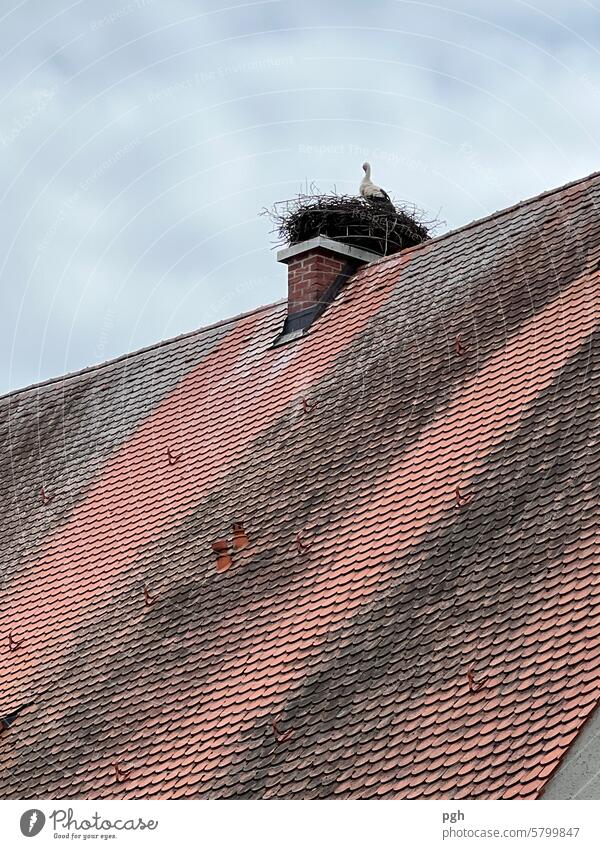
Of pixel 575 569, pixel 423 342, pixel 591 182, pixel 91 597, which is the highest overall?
pixel 591 182

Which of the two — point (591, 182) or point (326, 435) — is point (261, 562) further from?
point (591, 182)

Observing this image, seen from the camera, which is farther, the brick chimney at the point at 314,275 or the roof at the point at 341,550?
the brick chimney at the point at 314,275

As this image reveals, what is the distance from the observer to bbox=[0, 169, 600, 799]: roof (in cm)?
1103

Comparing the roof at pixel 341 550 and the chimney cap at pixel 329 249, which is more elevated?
the chimney cap at pixel 329 249

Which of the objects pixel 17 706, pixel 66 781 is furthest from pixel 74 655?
pixel 66 781

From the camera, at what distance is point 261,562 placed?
544 inches

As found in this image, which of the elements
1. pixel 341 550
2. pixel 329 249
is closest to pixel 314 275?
pixel 329 249

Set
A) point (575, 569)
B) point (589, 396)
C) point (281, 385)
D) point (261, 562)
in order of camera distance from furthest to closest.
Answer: point (281, 385) → point (261, 562) → point (589, 396) → point (575, 569)

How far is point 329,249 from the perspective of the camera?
58.4 ft

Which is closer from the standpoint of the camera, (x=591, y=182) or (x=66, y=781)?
(x=66, y=781)

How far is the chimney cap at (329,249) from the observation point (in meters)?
17.8

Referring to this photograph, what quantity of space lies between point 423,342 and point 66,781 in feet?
16.1

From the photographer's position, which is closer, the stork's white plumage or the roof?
the roof

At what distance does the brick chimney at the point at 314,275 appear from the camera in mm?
17469
